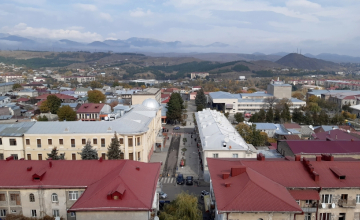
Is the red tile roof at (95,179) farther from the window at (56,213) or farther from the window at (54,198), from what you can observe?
the window at (56,213)

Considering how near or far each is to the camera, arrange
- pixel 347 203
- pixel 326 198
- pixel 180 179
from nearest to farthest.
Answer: pixel 347 203 < pixel 326 198 < pixel 180 179

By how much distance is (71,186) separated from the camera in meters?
18.2

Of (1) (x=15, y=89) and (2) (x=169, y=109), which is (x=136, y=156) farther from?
(1) (x=15, y=89)

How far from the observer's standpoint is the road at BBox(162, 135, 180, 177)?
30.5m

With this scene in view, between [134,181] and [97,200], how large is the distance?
8.49ft

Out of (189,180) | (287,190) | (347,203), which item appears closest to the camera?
(287,190)

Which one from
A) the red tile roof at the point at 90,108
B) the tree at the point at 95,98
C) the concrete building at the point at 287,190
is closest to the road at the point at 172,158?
the concrete building at the point at 287,190

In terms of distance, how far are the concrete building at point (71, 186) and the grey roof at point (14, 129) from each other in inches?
377

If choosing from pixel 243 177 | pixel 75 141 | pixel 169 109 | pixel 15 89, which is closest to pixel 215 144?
pixel 243 177

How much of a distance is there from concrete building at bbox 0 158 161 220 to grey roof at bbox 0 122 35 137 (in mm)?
9584

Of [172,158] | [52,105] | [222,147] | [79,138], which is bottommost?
[172,158]

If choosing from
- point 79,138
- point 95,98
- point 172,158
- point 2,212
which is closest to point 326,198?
point 172,158

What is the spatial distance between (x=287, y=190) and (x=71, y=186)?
43.4 ft

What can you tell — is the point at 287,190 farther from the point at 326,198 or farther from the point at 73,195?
the point at 73,195
